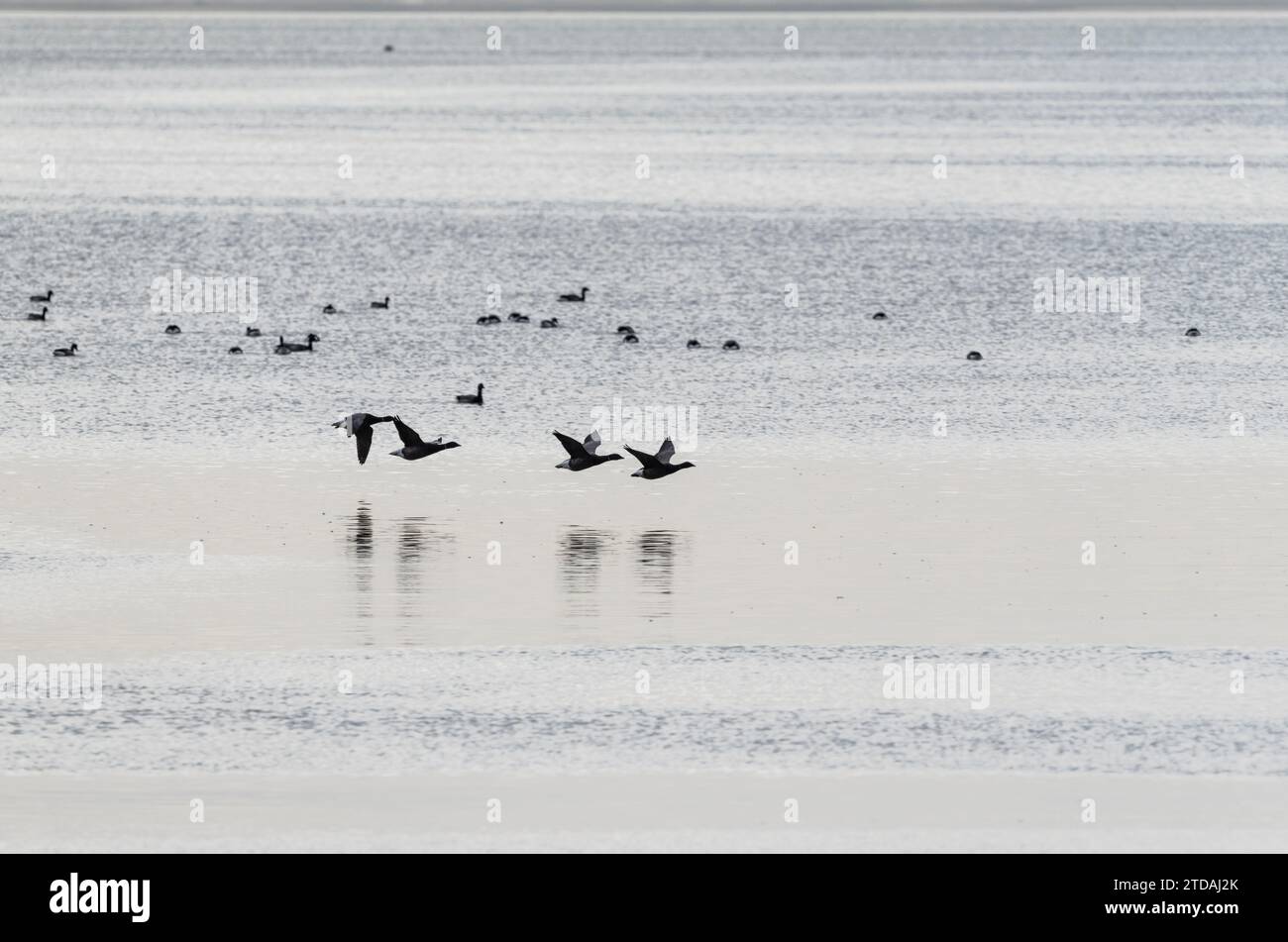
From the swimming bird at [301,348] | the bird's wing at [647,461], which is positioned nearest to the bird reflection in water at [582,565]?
the bird's wing at [647,461]

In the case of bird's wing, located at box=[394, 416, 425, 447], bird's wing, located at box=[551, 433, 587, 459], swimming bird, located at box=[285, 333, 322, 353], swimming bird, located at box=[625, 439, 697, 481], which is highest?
swimming bird, located at box=[285, 333, 322, 353]

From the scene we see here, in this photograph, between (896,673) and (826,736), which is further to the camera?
(896,673)

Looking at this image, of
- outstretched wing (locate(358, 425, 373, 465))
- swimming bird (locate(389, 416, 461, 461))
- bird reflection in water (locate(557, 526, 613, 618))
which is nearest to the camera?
bird reflection in water (locate(557, 526, 613, 618))

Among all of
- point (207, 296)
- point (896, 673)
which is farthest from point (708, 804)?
point (207, 296)

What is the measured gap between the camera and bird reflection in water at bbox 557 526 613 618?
20.7 metres

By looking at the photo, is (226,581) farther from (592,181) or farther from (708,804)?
(592,181)

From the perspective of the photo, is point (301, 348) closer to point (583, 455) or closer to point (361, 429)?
point (361, 429)

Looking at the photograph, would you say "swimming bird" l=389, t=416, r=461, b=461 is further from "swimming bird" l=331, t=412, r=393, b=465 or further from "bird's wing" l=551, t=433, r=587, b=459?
"bird's wing" l=551, t=433, r=587, b=459

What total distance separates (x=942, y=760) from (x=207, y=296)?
30.0m

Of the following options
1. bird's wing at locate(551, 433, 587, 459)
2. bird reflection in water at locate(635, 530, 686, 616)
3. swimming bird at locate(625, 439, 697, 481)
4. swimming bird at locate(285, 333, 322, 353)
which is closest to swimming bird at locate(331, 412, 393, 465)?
bird's wing at locate(551, 433, 587, 459)

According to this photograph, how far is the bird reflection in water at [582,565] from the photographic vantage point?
68.0ft

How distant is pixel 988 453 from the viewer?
92.3 feet

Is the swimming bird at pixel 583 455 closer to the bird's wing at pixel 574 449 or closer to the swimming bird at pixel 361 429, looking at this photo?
the bird's wing at pixel 574 449

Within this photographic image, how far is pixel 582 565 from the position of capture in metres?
22.2
